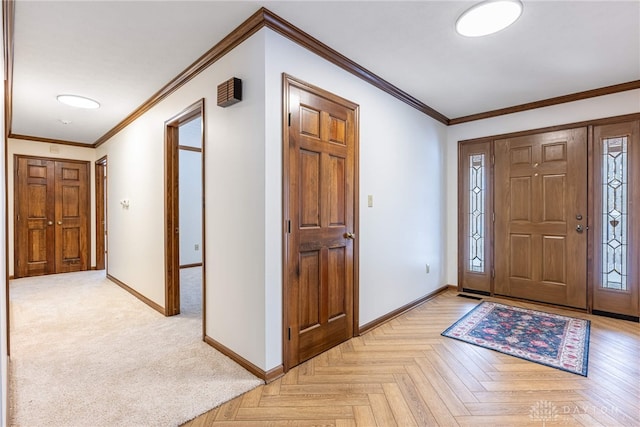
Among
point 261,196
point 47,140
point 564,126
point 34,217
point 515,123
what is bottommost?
point 34,217

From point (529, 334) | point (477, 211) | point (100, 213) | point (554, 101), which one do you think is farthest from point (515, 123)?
point (100, 213)

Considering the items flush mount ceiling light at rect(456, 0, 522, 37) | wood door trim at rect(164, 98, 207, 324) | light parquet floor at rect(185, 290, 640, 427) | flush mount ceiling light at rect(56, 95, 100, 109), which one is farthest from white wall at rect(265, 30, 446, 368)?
flush mount ceiling light at rect(56, 95, 100, 109)

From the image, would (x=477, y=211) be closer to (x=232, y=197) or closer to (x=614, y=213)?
(x=614, y=213)

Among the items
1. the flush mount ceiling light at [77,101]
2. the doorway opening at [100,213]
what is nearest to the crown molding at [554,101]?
the flush mount ceiling light at [77,101]

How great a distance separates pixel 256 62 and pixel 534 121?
339 centimetres

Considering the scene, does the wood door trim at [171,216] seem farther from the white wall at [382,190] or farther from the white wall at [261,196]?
the white wall at [382,190]

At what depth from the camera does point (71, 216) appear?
5812mm

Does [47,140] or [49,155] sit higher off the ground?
[47,140]

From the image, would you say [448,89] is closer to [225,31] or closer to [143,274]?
[225,31]

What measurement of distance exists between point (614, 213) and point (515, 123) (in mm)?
1420

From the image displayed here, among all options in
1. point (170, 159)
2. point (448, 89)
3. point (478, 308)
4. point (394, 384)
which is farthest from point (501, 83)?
point (170, 159)

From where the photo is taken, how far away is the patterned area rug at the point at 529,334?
2.47 meters

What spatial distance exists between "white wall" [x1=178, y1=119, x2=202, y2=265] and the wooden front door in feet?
13.3

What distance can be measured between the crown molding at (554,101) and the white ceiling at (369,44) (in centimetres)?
11
